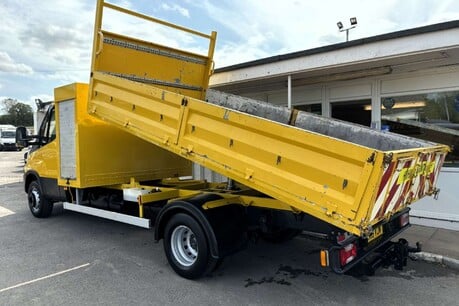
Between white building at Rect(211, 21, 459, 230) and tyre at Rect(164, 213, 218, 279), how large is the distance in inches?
143

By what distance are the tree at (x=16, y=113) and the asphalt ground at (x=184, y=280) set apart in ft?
276

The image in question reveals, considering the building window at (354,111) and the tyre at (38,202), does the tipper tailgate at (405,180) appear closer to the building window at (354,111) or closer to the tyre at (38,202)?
the building window at (354,111)

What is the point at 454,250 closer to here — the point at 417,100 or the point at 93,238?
the point at 417,100

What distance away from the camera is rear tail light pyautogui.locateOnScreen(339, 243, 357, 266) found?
11.3 ft

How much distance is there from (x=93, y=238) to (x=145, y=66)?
3130mm

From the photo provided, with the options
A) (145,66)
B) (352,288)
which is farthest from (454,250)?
(145,66)

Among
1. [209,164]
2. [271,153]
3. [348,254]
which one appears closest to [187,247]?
[209,164]

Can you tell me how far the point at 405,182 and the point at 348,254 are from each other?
2.89ft

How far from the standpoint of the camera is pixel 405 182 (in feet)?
11.5

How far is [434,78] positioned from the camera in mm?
6551

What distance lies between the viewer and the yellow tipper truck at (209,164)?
3.26 metres

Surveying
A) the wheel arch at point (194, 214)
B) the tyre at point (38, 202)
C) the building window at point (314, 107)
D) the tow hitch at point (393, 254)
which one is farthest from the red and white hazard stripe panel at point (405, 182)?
the tyre at point (38, 202)

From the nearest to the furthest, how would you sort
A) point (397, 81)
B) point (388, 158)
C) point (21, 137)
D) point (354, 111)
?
point (388, 158) < point (397, 81) < point (21, 137) < point (354, 111)

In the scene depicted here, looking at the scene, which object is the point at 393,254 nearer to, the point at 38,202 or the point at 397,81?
the point at 397,81
